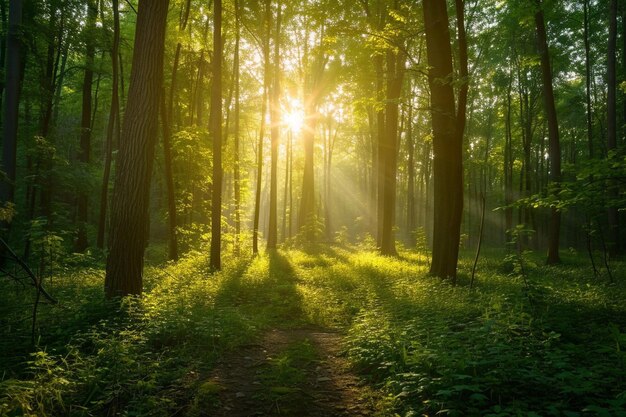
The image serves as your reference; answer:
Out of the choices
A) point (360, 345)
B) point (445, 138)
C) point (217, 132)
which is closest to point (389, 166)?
point (445, 138)

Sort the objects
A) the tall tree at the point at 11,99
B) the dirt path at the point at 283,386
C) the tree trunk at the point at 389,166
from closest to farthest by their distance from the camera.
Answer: the dirt path at the point at 283,386
the tall tree at the point at 11,99
the tree trunk at the point at 389,166

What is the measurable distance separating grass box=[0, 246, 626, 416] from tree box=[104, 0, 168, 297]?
77 cm

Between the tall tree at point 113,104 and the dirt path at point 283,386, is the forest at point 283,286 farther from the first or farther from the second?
the tall tree at point 113,104

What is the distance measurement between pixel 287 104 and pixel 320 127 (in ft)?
37.8

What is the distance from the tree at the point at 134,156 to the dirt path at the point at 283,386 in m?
2.80

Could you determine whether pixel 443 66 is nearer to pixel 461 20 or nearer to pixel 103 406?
pixel 461 20

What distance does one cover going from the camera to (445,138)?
10.1 metres

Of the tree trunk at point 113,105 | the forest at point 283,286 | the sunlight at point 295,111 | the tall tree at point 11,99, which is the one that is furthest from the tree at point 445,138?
the sunlight at point 295,111

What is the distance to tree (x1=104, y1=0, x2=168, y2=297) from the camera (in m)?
6.76

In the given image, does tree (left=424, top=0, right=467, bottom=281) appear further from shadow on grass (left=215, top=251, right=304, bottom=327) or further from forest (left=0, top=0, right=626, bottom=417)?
shadow on grass (left=215, top=251, right=304, bottom=327)

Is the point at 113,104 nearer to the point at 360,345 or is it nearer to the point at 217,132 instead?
the point at 217,132

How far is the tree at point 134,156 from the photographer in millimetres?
6758

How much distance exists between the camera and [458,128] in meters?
9.99

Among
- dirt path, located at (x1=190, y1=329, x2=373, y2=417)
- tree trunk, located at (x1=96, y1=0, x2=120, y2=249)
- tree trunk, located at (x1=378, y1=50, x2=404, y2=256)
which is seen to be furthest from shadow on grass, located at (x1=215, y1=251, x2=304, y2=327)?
tree trunk, located at (x1=96, y1=0, x2=120, y2=249)
